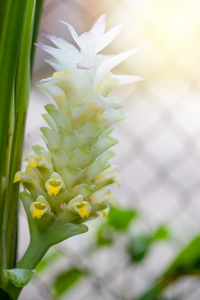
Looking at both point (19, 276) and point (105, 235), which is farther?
point (105, 235)

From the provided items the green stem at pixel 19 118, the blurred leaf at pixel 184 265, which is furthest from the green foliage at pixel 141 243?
the green stem at pixel 19 118

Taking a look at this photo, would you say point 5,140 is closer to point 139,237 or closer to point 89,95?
point 89,95

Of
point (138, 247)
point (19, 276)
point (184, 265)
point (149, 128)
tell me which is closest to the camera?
point (19, 276)

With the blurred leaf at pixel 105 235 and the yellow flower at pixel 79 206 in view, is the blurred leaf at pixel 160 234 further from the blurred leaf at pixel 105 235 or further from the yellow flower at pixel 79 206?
the yellow flower at pixel 79 206

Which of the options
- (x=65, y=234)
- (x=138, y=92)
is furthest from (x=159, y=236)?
(x=65, y=234)

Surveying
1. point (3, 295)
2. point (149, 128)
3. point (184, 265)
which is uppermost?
point (149, 128)

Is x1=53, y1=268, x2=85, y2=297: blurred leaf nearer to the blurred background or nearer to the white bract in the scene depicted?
the blurred background

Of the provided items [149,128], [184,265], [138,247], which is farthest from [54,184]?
[149,128]

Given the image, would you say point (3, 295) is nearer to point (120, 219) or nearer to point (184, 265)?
point (184, 265)
